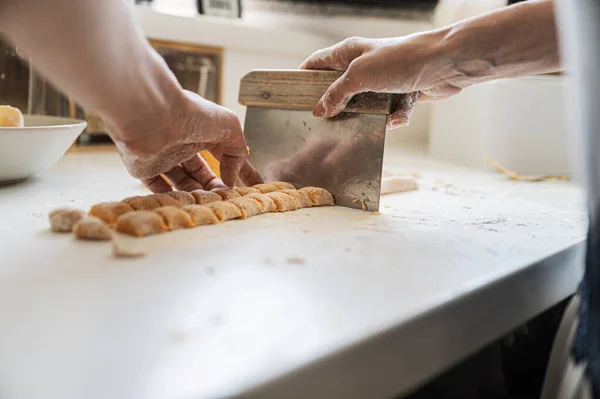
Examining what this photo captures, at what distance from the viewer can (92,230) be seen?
72cm

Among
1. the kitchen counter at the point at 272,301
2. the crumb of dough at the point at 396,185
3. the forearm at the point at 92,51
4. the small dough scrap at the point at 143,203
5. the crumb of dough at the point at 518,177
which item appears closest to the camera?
the kitchen counter at the point at 272,301

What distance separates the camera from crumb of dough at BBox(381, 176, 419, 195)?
1207 mm

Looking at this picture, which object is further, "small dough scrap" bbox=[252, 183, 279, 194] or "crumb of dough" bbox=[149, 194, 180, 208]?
"small dough scrap" bbox=[252, 183, 279, 194]

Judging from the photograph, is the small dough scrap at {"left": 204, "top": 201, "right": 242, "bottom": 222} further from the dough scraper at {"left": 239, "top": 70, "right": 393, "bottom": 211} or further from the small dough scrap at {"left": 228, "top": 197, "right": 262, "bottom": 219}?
the dough scraper at {"left": 239, "top": 70, "right": 393, "bottom": 211}

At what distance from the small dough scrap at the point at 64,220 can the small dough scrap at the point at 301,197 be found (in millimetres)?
378

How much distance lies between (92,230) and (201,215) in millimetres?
166

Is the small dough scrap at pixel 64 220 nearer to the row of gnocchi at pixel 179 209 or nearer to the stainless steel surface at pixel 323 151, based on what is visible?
the row of gnocchi at pixel 179 209

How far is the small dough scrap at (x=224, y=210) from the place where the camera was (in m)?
0.85

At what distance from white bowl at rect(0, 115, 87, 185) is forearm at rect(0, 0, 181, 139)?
405 millimetres

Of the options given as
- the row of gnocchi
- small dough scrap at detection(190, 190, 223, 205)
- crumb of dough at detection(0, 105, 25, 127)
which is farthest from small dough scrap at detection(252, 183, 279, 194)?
crumb of dough at detection(0, 105, 25, 127)

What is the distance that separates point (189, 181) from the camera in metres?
1.07

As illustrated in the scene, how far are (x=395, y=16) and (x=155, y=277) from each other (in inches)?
83.0

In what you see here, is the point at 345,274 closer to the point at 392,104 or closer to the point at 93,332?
the point at 93,332

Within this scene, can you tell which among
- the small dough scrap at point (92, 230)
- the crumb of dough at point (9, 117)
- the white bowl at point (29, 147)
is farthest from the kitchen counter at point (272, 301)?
the crumb of dough at point (9, 117)
